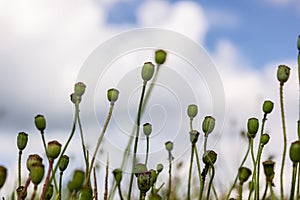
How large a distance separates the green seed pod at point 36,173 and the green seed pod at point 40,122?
1.48ft

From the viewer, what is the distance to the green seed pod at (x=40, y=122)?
152 cm

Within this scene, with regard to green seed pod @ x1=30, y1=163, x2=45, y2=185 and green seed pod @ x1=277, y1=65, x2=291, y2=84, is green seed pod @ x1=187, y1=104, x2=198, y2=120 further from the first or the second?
green seed pod @ x1=30, y1=163, x2=45, y2=185

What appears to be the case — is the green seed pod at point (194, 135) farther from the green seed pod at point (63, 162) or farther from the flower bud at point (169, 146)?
the green seed pod at point (63, 162)

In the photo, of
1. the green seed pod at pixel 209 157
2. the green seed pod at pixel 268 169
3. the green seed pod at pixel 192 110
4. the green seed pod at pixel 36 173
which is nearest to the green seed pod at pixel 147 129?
the green seed pod at pixel 192 110

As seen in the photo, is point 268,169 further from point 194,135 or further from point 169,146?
point 169,146

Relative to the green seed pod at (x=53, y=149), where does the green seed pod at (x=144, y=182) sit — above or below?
below

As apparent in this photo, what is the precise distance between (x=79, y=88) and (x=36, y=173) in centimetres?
47

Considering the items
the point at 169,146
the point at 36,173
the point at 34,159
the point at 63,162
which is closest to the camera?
the point at 36,173

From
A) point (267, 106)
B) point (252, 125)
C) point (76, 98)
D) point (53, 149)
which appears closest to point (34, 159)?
point (53, 149)

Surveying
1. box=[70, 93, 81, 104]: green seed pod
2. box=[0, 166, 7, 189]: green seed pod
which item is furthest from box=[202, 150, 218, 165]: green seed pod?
box=[0, 166, 7, 189]: green seed pod

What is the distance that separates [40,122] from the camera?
1526mm

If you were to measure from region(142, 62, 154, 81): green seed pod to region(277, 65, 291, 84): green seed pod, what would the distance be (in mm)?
377

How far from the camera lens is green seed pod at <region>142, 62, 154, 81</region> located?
1395 mm

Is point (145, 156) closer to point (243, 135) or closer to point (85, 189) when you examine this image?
point (85, 189)
